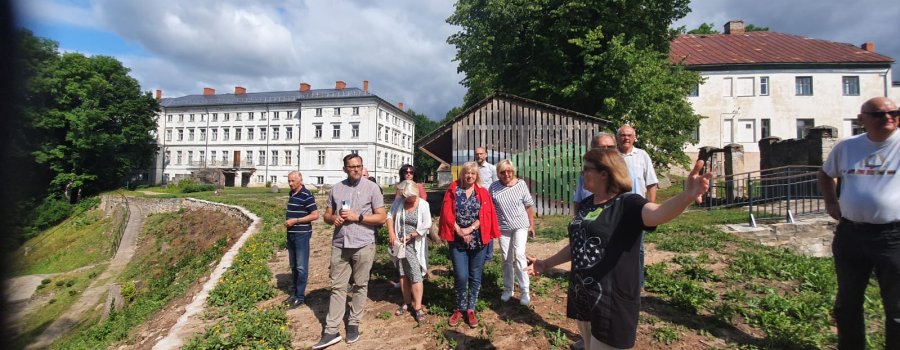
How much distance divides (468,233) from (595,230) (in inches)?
85.8

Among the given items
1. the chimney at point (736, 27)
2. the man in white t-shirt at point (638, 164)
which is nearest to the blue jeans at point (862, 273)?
the man in white t-shirt at point (638, 164)

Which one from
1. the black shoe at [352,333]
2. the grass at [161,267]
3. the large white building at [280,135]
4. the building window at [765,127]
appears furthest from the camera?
the large white building at [280,135]

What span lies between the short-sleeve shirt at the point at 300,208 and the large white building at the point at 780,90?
110 ft

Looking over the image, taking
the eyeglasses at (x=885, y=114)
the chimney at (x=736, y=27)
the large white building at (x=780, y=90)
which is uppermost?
the chimney at (x=736, y=27)

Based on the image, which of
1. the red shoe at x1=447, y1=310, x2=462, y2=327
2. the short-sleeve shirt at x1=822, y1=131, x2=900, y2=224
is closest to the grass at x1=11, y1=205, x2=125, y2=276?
the red shoe at x1=447, y1=310, x2=462, y2=327

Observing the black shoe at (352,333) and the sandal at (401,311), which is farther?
the sandal at (401,311)

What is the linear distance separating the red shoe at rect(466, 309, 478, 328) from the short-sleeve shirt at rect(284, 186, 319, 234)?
278cm

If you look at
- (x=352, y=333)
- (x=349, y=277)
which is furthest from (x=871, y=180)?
(x=352, y=333)

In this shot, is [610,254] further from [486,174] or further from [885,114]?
[486,174]

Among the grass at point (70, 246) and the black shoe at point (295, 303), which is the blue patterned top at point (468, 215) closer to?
the black shoe at point (295, 303)

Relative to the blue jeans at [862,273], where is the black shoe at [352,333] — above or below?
below

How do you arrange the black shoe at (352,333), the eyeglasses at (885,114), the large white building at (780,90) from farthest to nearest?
the large white building at (780,90)
the black shoe at (352,333)
the eyeglasses at (885,114)

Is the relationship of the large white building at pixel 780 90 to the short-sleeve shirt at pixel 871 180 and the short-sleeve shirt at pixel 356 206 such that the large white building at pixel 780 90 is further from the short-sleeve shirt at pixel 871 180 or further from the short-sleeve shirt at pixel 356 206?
the short-sleeve shirt at pixel 356 206

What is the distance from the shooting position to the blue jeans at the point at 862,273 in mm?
2982
